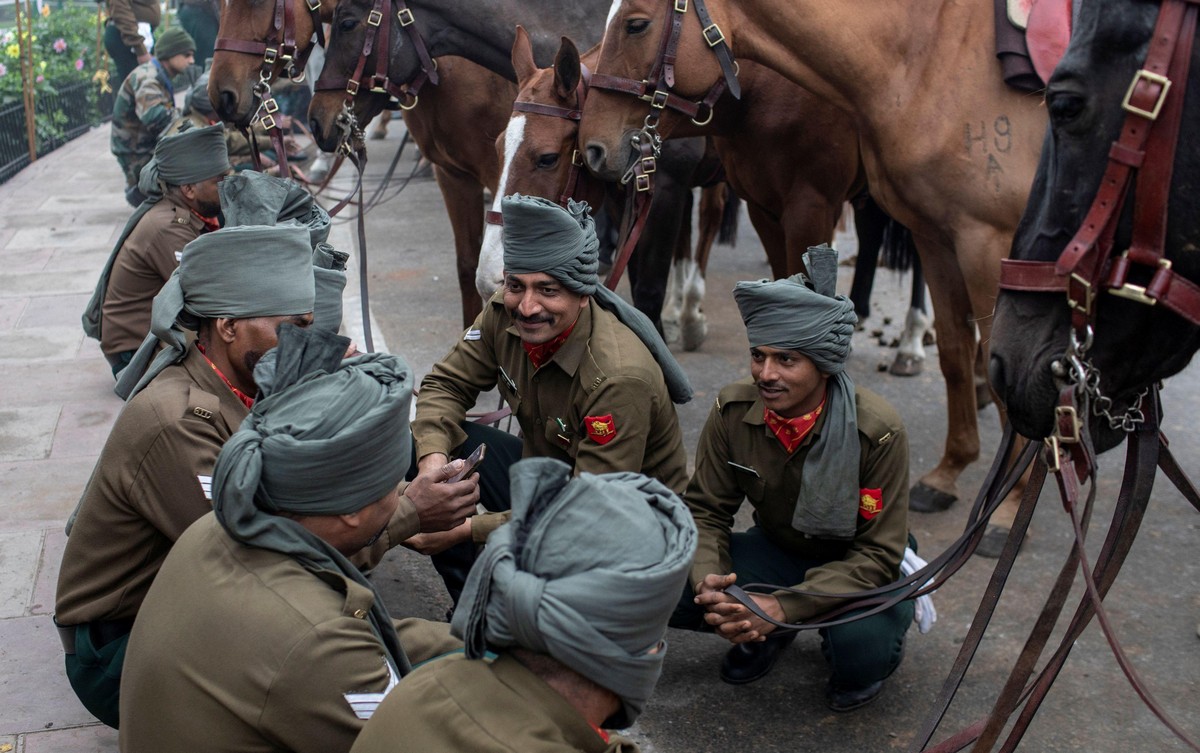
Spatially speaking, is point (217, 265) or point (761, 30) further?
point (761, 30)

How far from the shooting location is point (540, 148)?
508 cm

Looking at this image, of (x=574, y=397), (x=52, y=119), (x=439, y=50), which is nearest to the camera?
(x=574, y=397)

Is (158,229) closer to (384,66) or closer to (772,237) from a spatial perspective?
(384,66)

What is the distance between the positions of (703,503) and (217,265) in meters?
1.66

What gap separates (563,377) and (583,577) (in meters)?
2.18

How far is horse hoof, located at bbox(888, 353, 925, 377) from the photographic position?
6785 millimetres

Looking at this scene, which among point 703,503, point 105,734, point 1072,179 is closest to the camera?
point 1072,179

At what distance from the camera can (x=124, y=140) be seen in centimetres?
1076

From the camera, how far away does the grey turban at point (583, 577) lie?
178 centimetres

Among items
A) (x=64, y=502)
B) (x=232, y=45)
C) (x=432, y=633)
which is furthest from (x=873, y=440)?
(x=232, y=45)

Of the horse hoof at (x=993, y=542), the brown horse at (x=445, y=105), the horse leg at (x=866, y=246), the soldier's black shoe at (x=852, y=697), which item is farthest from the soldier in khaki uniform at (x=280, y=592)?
the horse leg at (x=866, y=246)

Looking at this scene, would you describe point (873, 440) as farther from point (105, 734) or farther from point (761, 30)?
point (105, 734)

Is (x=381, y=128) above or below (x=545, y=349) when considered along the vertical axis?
below

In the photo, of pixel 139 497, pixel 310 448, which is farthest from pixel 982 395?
pixel 310 448
